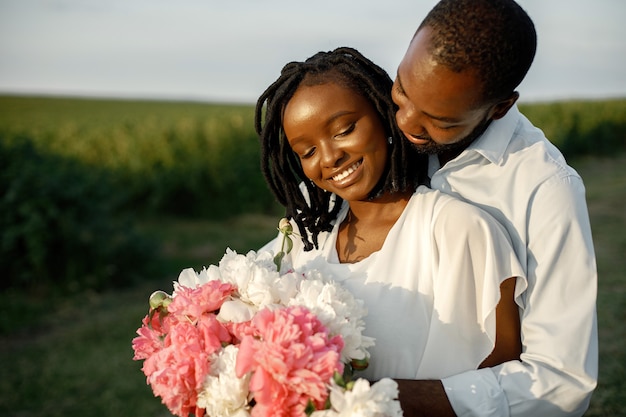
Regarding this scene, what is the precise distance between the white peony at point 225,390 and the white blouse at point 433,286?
659 mm

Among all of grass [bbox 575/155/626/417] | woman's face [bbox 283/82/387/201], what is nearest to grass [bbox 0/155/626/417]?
grass [bbox 575/155/626/417]

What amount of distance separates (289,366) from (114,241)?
8.61 metres

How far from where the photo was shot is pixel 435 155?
314cm

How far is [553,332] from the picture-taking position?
8.54ft

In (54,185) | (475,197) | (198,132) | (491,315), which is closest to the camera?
(491,315)

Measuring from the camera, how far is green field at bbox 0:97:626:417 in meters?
7.07

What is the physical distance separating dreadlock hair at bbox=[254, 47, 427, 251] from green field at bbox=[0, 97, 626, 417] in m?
3.54

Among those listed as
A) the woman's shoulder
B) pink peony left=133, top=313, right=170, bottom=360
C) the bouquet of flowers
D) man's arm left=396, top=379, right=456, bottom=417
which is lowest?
man's arm left=396, top=379, right=456, bottom=417

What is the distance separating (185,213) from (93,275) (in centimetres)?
599

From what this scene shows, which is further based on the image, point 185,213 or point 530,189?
point 185,213

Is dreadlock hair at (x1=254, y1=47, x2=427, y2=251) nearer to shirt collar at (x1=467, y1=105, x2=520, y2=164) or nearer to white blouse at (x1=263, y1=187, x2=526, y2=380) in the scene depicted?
white blouse at (x1=263, y1=187, x2=526, y2=380)

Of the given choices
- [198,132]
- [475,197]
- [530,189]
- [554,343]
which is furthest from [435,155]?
A: [198,132]

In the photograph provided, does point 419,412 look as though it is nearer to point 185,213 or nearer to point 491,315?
point 491,315

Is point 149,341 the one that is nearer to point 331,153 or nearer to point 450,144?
point 331,153
